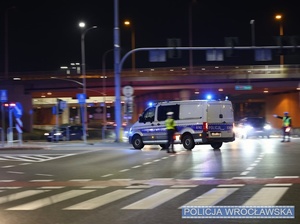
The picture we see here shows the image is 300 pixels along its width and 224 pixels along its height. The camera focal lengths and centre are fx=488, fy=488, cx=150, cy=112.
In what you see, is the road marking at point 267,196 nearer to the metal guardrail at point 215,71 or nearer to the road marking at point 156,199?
the road marking at point 156,199

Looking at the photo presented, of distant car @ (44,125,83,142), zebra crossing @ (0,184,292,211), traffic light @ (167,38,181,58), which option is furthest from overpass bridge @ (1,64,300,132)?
zebra crossing @ (0,184,292,211)

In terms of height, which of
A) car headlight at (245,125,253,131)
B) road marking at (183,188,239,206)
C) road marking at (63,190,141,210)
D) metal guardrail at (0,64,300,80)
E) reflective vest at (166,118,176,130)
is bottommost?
road marking at (63,190,141,210)

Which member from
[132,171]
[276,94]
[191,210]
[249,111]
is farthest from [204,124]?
[249,111]

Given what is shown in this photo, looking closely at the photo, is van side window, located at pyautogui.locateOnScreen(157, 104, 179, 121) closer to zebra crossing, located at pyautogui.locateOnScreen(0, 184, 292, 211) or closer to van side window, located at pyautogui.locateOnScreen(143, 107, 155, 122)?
van side window, located at pyautogui.locateOnScreen(143, 107, 155, 122)

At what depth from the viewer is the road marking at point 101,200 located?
924cm

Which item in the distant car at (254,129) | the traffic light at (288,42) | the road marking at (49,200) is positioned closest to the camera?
the road marking at (49,200)

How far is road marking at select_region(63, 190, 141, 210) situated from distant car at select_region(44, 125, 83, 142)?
29.0 meters

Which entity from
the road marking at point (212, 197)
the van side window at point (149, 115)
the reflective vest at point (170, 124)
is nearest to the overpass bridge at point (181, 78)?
the van side window at point (149, 115)

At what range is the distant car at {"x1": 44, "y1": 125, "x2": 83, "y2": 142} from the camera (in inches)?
1569

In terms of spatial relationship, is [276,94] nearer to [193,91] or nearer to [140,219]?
[193,91]

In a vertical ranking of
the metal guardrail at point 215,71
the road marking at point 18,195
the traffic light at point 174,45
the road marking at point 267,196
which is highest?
the metal guardrail at point 215,71

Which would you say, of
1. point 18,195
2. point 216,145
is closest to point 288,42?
point 216,145

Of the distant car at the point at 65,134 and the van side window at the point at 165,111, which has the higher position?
the van side window at the point at 165,111

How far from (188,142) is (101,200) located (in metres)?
13.1
